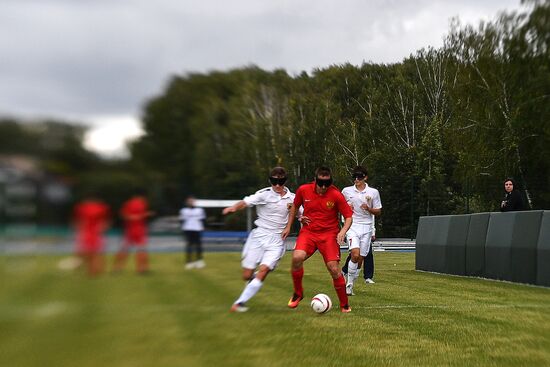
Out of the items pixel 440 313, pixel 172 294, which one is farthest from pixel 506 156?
pixel 440 313

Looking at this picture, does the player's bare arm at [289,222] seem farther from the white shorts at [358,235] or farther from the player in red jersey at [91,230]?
the player in red jersey at [91,230]

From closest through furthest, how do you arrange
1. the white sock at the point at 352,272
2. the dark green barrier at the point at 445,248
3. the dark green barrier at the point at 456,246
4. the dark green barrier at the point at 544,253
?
the white sock at the point at 352,272, the dark green barrier at the point at 544,253, the dark green barrier at the point at 456,246, the dark green barrier at the point at 445,248

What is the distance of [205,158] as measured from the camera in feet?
11.2

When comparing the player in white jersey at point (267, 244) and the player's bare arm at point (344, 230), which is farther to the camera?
the player's bare arm at point (344, 230)

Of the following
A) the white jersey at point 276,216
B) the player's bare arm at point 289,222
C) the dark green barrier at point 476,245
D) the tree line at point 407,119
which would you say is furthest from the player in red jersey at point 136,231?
the dark green barrier at point 476,245

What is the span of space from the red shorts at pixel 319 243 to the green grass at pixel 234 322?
1.99ft

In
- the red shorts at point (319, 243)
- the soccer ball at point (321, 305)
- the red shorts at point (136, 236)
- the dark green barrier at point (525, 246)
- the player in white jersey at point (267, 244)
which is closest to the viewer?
the red shorts at point (136, 236)

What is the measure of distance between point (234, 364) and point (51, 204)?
11.1 feet

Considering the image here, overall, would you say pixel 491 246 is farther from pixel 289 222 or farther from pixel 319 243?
pixel 289 222

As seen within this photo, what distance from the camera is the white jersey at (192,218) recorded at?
349cm

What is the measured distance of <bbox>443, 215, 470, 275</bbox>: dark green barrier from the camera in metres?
16.1

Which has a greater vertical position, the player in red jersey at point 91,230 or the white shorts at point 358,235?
the white shorts at point 358,235

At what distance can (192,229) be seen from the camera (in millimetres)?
3705

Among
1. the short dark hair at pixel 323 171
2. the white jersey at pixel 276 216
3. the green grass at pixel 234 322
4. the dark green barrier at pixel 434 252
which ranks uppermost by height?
the short dark hair at pixel 323 171
